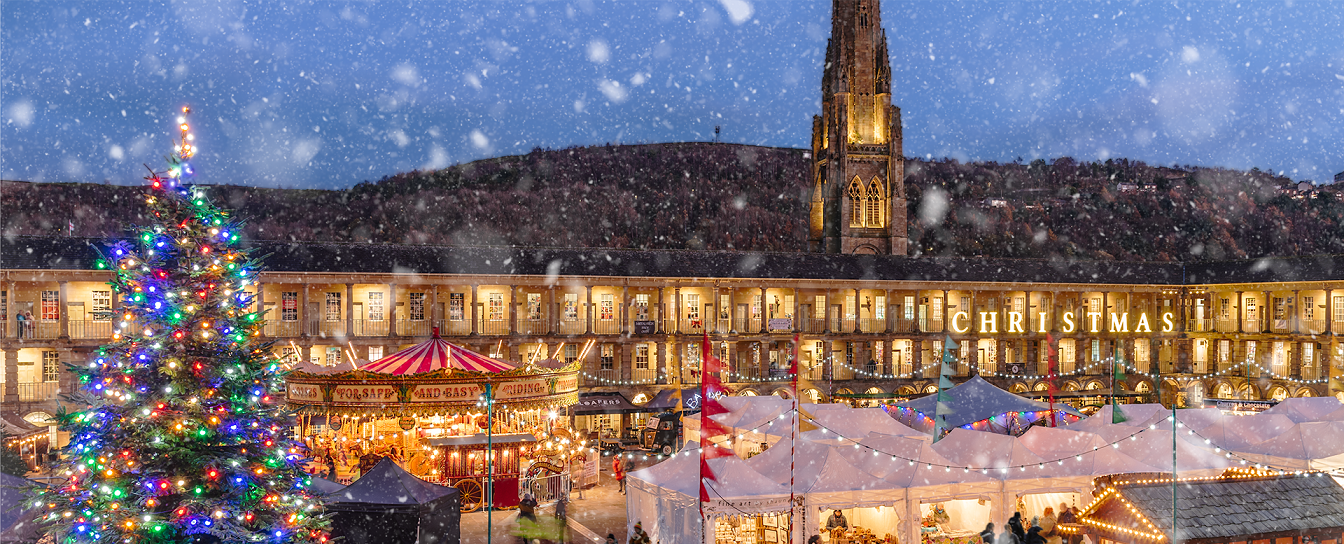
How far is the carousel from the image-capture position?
19.8m

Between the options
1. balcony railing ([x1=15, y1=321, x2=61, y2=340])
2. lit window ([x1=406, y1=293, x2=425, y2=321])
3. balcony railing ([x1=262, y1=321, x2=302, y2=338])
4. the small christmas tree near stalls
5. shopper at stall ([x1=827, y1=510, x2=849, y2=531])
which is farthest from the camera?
lit window ([x1=406, y1=293, x2=425, y2=321])

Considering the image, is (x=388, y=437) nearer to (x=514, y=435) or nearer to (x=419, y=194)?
(x=514, y=435)

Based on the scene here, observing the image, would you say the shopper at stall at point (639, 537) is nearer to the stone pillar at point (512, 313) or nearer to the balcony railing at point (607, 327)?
the stone pillar at point (512, 313)

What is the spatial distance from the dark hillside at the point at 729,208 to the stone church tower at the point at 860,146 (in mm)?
51029

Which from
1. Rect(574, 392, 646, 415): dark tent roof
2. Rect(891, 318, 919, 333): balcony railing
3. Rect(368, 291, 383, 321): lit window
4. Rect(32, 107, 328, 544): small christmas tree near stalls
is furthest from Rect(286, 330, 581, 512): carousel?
Rect(891, 318, 919, 333): balcony railing

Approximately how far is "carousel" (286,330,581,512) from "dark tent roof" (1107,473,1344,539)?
35.7 feet

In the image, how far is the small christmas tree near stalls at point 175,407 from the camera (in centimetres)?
994

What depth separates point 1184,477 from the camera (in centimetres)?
1667

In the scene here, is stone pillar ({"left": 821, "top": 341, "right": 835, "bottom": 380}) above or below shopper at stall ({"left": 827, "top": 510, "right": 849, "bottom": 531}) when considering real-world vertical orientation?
above

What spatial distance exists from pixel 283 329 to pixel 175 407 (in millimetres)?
28064

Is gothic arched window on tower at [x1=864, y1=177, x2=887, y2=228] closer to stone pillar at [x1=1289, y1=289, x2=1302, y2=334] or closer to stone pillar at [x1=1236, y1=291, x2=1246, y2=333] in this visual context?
stone pillar at [x1=1236, y1=291, x2=1246, y2=333]

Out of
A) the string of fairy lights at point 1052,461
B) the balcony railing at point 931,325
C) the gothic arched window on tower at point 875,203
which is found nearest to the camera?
the string of fairy lights at point 1052,461

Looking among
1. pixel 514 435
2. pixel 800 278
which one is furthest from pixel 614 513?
pixel 800 278

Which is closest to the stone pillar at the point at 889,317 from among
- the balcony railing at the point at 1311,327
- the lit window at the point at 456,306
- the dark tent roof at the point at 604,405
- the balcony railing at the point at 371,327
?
the dark tent roof at the point at 604,405
